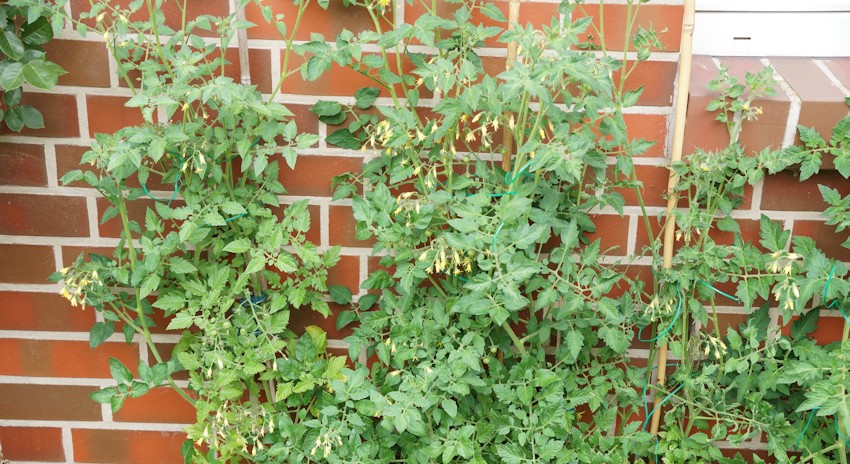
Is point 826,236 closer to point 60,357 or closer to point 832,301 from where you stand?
point 832,301

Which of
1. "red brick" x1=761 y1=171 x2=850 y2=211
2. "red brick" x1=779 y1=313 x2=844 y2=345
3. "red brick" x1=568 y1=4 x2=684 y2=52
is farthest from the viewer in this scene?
"red brick" x1=779 y1=313 x2=844 y2=345

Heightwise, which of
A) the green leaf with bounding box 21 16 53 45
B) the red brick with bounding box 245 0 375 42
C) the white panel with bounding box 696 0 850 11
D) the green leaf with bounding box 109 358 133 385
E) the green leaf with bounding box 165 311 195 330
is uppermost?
the white panel with bounding box 696 0 850 11

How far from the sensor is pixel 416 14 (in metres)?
2.00

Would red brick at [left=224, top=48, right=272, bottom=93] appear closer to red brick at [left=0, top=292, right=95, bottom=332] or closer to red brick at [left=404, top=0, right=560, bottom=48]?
red brick at [left=404, top=0, right=560, bottom=48]

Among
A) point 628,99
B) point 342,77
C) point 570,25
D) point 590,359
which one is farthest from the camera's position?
point 590,359

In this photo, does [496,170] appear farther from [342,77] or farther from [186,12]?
[186,12]

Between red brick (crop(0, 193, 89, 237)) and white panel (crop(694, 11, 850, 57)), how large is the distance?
1652 mm

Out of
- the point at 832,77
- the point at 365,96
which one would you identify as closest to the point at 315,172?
the point at 365,96

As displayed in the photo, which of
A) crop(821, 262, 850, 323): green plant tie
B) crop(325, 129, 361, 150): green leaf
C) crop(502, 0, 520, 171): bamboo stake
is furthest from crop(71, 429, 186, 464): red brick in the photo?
crop(821, 262, 850, 323): green plant tie

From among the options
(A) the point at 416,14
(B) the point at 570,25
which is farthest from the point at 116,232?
(B) the point at 570,25

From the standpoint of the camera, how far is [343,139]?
205 centimetres

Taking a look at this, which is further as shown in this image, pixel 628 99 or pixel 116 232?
pixel 116 232

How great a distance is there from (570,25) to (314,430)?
110cm

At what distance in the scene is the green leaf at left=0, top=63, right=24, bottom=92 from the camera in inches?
70.6
